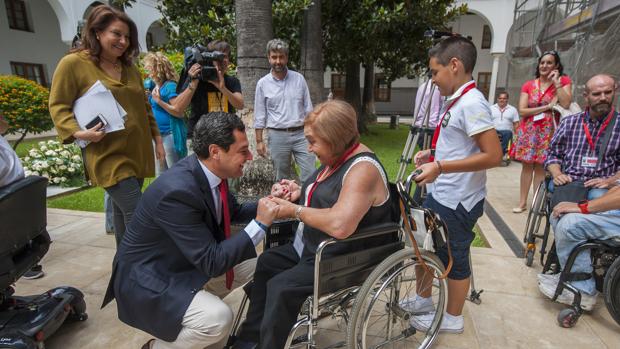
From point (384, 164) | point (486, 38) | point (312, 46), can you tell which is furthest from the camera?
point (486, 38)

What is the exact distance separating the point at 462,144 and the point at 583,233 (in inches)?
40.1

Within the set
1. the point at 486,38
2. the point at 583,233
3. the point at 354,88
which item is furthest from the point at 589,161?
the point at 486,38

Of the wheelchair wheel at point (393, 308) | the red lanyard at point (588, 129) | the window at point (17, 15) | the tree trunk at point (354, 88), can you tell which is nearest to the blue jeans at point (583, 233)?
the red lanyard at point (588, 129)

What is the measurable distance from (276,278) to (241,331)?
16.2 inches

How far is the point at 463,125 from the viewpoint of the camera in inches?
70.7

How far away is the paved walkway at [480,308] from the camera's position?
84.0 inches

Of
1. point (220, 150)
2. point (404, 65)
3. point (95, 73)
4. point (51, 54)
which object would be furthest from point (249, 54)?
point (51, 54)

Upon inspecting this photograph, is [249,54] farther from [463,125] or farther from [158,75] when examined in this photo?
[463,125]

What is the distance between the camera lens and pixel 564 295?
90.3 inches

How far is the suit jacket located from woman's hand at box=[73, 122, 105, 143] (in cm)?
A: 72

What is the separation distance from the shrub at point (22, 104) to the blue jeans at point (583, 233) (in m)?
8.03

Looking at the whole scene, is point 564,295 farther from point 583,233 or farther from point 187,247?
point 187,247

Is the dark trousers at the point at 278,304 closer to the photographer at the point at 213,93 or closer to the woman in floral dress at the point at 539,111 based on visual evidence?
the photographer at the point at 213,93

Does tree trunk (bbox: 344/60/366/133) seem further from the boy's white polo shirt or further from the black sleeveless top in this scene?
the black sleeveless top
